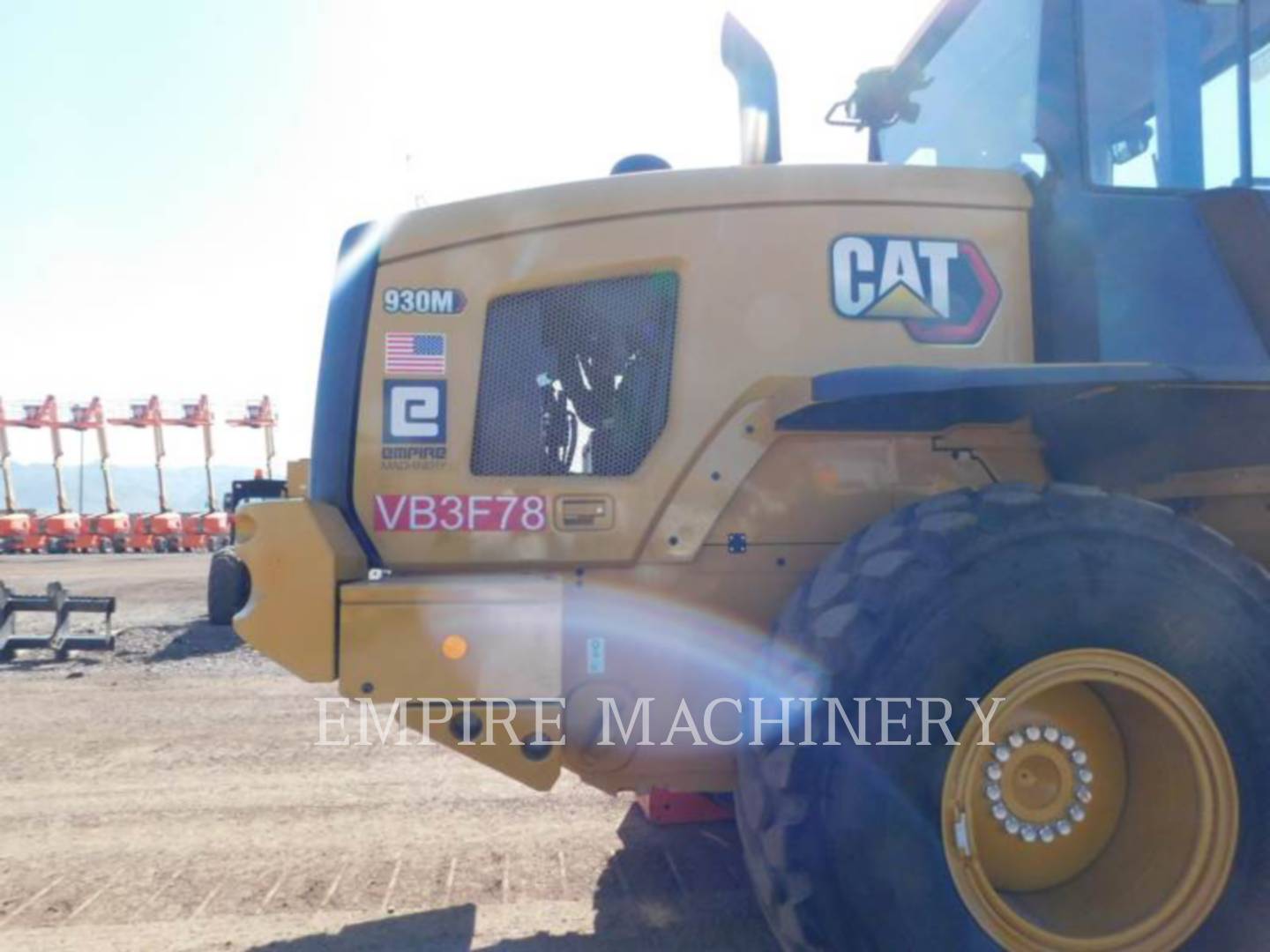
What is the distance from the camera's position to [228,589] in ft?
18.5

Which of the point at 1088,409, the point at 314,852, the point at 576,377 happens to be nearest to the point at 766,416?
the point at 576,377

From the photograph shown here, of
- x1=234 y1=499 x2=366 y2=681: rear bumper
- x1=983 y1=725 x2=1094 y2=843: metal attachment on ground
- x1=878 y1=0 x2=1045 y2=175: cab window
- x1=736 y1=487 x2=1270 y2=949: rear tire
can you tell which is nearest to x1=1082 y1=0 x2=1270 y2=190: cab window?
x1=878 y1=0 x2=1045 y2=175: cab window

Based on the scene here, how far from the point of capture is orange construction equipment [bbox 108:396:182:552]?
28219 millimetres

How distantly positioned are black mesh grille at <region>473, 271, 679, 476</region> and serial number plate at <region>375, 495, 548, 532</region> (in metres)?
0.11

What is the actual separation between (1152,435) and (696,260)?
154cm

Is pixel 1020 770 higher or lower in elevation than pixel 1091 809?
higher

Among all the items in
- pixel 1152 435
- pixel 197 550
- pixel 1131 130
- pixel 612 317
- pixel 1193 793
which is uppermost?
pixel 1131 130

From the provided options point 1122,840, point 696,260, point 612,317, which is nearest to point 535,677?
point 612,317

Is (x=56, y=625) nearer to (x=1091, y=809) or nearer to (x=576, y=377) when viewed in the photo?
(x=576, y=377)

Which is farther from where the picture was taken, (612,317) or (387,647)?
Result: (612,317)

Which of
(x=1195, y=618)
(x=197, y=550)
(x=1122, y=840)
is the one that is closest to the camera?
(x=1195, y=618)

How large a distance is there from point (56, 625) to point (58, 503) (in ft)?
78.6

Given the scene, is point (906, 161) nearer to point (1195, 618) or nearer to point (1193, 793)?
point (1195, 618)

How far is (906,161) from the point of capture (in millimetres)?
4215
